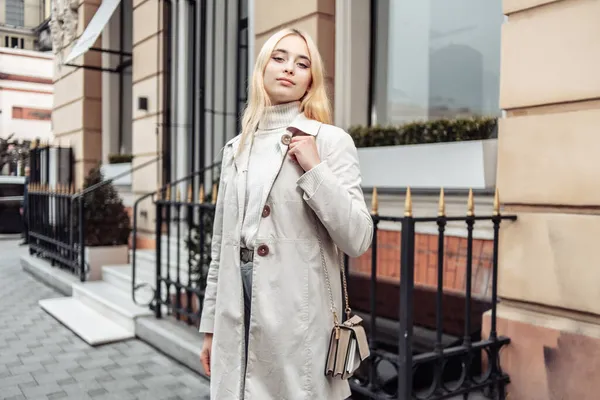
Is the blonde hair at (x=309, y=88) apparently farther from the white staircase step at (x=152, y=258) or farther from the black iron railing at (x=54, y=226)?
the black iron railing at (x=54, y=226)

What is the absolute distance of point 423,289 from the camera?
3.92m

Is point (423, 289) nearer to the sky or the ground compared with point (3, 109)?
nearer to the ground

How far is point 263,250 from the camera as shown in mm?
1725

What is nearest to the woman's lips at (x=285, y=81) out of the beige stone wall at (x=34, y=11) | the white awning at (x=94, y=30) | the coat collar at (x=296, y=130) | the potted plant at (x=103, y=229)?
the coat collar at (x=296, y=130)

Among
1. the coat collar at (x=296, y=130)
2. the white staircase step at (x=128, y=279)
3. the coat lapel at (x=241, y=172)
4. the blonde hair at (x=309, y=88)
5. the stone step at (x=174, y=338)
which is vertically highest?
the blonde hair at (x=309, y=88)

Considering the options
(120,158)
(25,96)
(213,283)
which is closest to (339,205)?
(213,283)

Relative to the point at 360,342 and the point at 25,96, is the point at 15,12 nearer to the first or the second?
the point at 25,96

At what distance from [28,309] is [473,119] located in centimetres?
539

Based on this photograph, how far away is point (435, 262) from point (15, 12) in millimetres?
13052

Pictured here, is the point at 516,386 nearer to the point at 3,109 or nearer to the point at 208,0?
the point at 208,0

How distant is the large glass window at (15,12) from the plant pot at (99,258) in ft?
27.7

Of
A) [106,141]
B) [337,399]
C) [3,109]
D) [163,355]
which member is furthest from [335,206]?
[3,109]

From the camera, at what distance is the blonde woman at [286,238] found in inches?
66.6

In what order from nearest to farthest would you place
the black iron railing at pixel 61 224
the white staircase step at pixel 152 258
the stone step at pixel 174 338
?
the stone step at pixel 174 338 < the white staircase step at pixel 152 258 < the black iron railing at pixel 61 224
